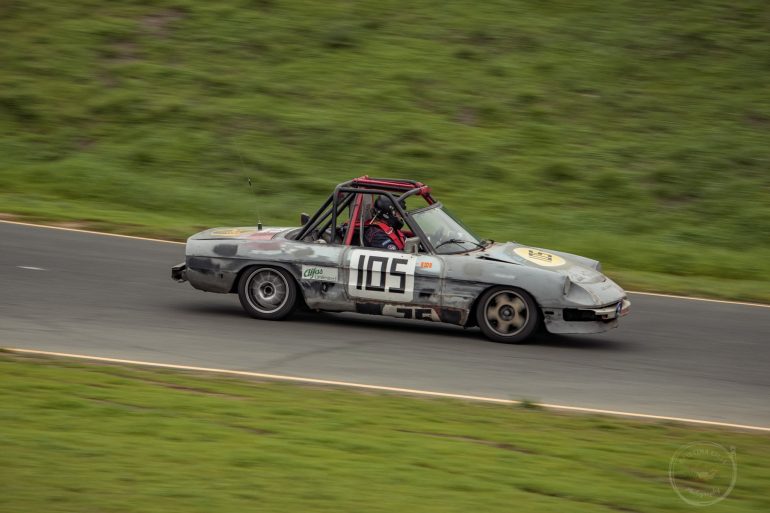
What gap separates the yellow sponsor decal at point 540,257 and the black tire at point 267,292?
2427 mm

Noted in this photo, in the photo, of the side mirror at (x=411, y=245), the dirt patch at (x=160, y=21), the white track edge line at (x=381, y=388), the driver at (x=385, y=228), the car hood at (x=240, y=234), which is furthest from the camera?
the dirt patch at (x=160, y=21)

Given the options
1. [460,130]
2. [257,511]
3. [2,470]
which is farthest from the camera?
[460,130]

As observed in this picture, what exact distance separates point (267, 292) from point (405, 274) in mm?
1619

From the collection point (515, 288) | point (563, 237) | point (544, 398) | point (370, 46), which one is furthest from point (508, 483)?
point (370, 46)

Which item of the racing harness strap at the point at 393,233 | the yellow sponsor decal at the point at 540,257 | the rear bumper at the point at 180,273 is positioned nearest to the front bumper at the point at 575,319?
the yellow sponsor decal at the point at 540,257

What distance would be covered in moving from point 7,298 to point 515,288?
5570 mm

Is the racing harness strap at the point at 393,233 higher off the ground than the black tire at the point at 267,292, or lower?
higher

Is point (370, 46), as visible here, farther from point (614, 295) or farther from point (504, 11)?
point (614, 295)

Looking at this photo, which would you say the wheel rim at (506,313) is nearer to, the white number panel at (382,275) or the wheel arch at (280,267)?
the white number panel at (382,275)

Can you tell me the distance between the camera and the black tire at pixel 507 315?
10641mm

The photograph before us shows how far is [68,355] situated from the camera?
9422 mm

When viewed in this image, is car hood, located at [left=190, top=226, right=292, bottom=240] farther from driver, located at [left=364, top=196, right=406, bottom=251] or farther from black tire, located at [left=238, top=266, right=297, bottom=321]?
driver, located at [left=364, top=196, right=406, bottom=251]

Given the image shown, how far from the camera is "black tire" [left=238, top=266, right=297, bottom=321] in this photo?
11.3 m

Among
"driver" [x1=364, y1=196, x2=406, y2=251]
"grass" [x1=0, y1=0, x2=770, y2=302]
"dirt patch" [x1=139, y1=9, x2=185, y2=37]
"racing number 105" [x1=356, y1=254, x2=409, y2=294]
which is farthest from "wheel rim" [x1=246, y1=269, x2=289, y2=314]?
"dirt patch" [x1=139, y1=9, x2=185, y2=37]
